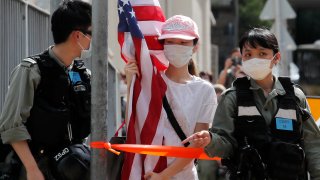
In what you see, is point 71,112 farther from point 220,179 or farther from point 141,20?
point 220,179

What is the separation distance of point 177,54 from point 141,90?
316 millimetres

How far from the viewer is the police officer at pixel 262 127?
450 centimetres

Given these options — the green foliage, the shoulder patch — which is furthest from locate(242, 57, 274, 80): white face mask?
the green foliage

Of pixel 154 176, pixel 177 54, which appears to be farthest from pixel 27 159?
pixel 177 54

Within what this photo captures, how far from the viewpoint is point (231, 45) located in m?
60.1

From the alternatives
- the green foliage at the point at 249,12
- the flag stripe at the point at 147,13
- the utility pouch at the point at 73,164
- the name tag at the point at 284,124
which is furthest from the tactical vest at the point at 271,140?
the green foliage at the point at 249,12

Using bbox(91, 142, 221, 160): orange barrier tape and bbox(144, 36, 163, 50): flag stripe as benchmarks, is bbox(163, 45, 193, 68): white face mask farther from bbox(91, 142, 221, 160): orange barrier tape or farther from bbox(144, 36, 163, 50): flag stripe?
bbox(91, 142, 221, 160): orange barrier tape

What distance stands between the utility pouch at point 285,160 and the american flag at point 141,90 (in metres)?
0.66

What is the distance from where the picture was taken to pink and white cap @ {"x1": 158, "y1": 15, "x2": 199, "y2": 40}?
15.6 ft

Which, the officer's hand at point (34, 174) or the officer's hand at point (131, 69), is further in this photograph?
the officer's hand at point (131, 69)

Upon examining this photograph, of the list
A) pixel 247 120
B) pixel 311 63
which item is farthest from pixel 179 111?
pixel 311 63

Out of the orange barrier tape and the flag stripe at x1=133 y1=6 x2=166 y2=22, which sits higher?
the flag stripe at x1=133 y1=6 x2=166 y2=22

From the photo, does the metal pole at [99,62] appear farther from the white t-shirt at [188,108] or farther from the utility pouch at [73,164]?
the white t-shirt at [188,108]

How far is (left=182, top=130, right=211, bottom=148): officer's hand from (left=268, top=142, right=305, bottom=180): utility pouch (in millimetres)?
394
